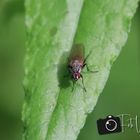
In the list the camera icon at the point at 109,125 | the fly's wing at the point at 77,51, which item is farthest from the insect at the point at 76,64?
the camera icon at the point at 109,125

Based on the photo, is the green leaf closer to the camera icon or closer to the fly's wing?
the fly's wing

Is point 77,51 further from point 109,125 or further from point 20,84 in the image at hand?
point 20,84

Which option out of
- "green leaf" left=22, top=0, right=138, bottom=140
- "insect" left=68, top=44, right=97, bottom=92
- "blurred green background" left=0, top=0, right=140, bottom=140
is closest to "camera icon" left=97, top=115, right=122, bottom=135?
"blurred green background" left=0, top=0, right=140, bottom=140

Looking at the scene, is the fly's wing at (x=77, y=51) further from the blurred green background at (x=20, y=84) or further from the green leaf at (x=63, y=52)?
the blurred green background at (x=20, y=84)

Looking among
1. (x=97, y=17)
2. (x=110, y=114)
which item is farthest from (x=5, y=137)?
(x=97, y=17)

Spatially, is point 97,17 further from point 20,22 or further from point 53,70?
point 20,22

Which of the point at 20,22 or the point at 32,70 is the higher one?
the point at 20,22
